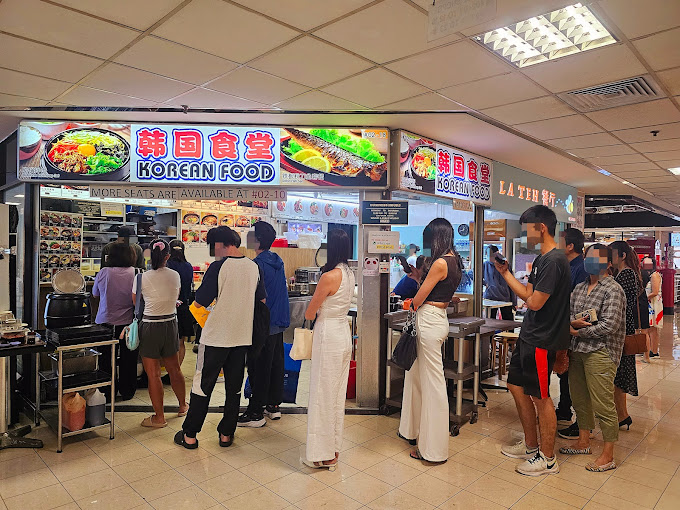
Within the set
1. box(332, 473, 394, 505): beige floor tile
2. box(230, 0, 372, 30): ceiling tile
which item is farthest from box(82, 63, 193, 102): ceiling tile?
box(332, 473, 394, 505): beige floor tile

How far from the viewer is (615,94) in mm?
3561

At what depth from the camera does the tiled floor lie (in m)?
2.93

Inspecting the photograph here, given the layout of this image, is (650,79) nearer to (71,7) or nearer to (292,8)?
(292,8)

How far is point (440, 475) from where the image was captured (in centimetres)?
332

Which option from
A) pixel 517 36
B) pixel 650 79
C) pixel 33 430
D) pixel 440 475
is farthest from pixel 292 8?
pixel 33 430

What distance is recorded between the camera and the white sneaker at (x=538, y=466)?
11.0 ft

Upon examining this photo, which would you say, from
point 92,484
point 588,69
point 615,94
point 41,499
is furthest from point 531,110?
point 41,499

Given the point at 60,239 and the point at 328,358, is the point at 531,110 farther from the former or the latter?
the point at 60,239

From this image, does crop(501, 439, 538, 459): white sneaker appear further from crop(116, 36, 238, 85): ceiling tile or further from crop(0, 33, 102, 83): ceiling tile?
crop(0, 33, 102, 83): ceiling tile

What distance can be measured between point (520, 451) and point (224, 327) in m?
2.45

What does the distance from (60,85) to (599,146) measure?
510 cm

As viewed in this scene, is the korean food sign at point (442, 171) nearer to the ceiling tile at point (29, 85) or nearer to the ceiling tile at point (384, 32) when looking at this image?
the ceiling tile at point (384, 32)

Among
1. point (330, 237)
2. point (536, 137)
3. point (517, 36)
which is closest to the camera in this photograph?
point (517, 36)

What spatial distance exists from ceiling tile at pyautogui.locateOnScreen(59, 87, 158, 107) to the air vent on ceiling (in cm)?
337
